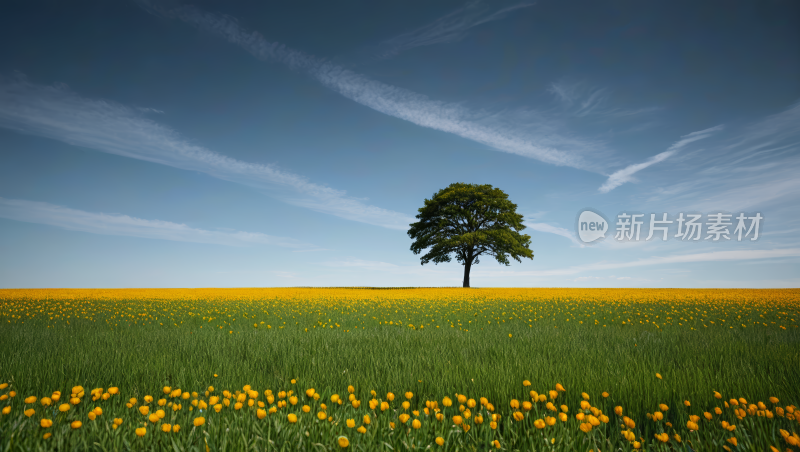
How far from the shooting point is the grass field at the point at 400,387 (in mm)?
2568

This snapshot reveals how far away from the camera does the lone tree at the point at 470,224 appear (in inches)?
1414

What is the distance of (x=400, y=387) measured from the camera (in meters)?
4.01

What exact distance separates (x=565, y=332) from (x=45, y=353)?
9840 mm

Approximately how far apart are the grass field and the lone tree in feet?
86.4

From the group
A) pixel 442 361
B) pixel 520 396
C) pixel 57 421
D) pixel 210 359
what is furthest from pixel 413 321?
pixel 57 421

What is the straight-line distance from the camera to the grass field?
2.57 m

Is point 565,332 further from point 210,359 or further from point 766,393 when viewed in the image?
point 210,359

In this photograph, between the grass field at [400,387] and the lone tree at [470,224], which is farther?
the lone tree at [470,224]

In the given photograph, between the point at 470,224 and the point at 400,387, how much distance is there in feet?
111

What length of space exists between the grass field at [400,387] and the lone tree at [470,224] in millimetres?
26344

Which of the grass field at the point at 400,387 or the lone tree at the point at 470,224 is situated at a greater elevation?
the lone tree at the point at 470,224

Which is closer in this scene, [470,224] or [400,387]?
[400,387]

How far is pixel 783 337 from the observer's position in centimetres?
755

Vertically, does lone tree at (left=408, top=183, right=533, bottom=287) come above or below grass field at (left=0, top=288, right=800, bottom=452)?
above
